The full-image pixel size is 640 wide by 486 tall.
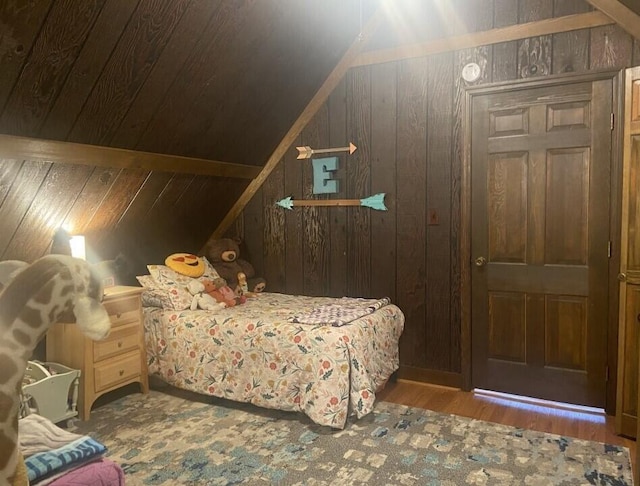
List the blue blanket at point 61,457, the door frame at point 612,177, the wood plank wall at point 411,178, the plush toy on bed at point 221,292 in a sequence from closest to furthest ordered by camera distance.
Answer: the blue blanket at point 61,457, the door frame at point 612,177, the wood plank wall at point 411,178, the plush toy on bed at point 221,292

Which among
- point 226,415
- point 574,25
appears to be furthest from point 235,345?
point 574,25

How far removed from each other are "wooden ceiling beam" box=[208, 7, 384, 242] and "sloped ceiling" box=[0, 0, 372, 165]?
62 millimetres

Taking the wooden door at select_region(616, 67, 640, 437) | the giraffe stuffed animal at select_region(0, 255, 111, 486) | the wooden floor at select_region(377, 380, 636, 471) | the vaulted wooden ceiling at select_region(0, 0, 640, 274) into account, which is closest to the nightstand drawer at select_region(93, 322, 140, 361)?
the vaulted wooden ceiling at select_region(0, 0, 640, 274)

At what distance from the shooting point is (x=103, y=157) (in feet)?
9.41

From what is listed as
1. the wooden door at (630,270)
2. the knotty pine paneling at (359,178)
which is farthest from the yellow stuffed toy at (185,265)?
the wooden door at (630,270)

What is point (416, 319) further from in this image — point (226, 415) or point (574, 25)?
point (574, 25)

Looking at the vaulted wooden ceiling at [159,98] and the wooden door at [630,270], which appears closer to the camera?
Answer: the vaulted wooden ceiling at [159,98]

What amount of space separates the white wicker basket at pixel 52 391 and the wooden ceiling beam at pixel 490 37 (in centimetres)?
288

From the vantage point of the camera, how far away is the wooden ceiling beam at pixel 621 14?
2.84 metres

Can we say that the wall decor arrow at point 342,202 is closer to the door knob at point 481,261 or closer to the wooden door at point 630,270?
the door knob at point 481,261

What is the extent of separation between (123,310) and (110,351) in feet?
0.87

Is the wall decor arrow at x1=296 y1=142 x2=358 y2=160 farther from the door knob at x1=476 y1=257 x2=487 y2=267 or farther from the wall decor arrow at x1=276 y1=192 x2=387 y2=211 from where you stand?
the door knob at x1=476 y1=257 x2=487 y2=267

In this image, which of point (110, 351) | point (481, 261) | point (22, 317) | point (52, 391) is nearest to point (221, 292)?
point (110, 351)

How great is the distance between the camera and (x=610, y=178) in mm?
2988
